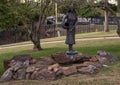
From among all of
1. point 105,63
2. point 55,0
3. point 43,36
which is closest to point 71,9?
point 105,63

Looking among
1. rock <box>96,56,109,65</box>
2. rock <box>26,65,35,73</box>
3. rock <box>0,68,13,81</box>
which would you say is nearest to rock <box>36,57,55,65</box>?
rock <box>26,65,35,73</box>

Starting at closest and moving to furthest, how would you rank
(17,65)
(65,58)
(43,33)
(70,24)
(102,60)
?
(17,65)
(65,58)
(102,60)
(70,24)
(43,33)

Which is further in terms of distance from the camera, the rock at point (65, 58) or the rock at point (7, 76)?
the rock at point (65, 58)

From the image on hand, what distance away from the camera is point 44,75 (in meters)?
11.3

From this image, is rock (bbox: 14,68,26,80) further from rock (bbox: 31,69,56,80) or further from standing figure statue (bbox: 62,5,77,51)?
standing figure statue (bbox: 62,5,77,51)

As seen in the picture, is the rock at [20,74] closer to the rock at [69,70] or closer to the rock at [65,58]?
the rock at [69,70]

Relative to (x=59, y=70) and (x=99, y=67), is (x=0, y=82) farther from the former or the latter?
(x=99, y=67)

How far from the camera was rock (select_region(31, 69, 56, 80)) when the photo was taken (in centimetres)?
1128

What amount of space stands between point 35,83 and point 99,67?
2667 mm

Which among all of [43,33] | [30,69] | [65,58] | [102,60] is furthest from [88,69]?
[43,33]

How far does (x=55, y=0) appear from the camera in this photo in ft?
65.1


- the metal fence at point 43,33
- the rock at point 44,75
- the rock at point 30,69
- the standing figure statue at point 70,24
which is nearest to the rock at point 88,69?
the rock at point 44,75

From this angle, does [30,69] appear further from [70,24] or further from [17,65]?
[70,24]

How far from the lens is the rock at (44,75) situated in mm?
11282
